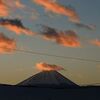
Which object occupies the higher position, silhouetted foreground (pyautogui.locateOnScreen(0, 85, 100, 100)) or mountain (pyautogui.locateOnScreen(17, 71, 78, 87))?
mountain (pyautogui.locateOnScreen(17, 71, 78, 87))

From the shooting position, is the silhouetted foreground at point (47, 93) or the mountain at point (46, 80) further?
the mountain at point (46, 80)

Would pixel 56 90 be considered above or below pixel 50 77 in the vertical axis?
below

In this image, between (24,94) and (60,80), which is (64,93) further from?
(60,80)

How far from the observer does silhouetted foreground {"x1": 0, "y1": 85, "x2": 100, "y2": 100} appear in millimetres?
44919

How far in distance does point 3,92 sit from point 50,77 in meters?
25.0

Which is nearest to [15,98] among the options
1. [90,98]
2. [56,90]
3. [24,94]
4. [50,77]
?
[24,94]

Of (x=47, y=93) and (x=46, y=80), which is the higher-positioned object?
(x=46, y=80)

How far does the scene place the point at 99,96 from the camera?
4772 cm

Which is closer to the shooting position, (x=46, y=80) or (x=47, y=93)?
(x=47, y=93)

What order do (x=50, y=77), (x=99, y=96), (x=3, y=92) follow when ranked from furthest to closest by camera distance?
(x=50, y=77)
(x=99, y=96)
(x=3, y=92)

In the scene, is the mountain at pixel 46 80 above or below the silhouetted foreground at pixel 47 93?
above

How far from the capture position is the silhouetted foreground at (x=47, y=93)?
4492 cm

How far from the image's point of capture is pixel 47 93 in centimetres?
4584

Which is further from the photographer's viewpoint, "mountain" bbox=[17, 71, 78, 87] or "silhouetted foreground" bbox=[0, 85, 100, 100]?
"mountain" bbox=[17, 71, 78, 87]
